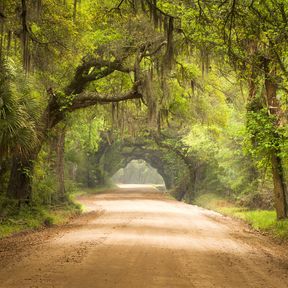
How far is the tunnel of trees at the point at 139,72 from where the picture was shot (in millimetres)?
11812

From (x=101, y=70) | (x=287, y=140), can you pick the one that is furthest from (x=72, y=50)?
(x=287, y=140)

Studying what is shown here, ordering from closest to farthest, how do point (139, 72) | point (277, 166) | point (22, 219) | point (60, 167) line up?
point (22, 219) → point (139, 72) → point (277, 166) → point (60, 167)

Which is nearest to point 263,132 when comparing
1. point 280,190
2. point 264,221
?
point 280,190

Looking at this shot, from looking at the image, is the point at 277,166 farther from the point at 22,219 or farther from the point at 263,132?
the point at 22,219

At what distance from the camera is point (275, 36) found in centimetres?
1205

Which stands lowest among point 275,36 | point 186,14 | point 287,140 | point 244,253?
point 244,253

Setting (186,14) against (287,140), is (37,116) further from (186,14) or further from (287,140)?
(287,140)

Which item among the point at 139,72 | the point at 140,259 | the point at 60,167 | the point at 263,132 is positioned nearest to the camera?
the point at 140,259

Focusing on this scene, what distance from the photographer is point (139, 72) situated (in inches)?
659

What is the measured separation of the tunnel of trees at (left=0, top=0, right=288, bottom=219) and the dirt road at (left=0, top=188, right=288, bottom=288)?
2842 millimetres

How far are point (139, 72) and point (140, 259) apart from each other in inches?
325

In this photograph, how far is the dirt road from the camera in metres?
7.96

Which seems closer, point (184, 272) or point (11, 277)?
point (11, 277)

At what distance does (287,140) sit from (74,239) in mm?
6741
